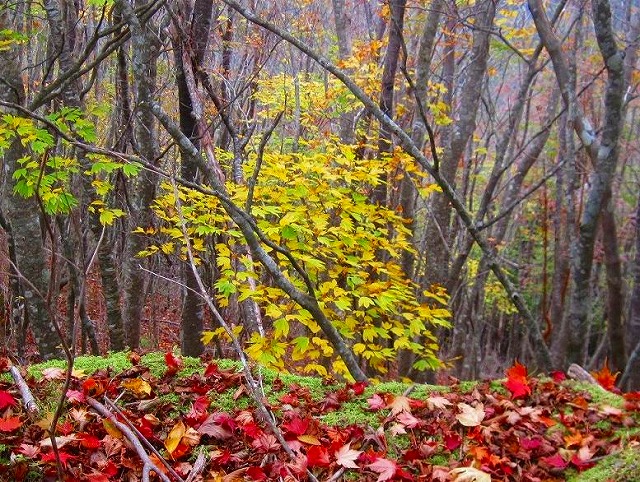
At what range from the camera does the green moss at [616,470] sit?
6.31 ft

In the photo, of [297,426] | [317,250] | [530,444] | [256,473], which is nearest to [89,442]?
[256,473]

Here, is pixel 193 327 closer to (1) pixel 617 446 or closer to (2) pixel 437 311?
(2) pixel 437 311

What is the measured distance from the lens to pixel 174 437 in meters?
2.20

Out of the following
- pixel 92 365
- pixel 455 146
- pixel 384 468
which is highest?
pixel 455 146

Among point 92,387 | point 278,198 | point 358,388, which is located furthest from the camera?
point 278,198

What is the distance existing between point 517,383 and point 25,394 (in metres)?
2.43

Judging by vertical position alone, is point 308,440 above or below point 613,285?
below

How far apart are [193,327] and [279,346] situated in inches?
83.8

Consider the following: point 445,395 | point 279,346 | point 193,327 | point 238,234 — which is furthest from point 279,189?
point 445,395

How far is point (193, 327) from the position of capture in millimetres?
6406

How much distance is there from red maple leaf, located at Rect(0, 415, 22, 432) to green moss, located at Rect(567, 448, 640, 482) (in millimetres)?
2232

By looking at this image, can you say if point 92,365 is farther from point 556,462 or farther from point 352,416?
point 556,462

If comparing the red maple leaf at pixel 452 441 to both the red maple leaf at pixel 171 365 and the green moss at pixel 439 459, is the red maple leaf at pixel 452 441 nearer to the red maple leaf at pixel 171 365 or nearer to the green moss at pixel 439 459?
the green moss at pixel 439 459

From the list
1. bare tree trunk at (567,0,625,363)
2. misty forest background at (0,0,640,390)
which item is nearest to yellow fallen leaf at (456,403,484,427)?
misty forest background at (0,0,640,390)
